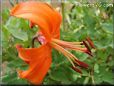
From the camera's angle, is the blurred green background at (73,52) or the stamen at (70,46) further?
the blurred green background at (73,52)

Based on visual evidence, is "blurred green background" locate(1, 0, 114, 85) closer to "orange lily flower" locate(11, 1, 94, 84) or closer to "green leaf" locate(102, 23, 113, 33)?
"green leaf" locate(102, 23, 113, 33)

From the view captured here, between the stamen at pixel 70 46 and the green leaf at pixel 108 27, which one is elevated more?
the green leaf at pixel 108 27

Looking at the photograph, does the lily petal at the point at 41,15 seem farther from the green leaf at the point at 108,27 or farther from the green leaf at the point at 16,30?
Answer: the green leaf at the point at 108,27

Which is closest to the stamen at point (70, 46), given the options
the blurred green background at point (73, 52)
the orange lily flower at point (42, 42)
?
the orange lily flower at point (42, 42)

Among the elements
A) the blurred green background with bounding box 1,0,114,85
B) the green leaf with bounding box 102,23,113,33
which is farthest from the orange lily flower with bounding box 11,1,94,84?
the green leaf with bounding box 102,23,113,33

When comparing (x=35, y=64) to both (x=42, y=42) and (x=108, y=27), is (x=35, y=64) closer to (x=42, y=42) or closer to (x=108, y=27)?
(x=42, y=42)

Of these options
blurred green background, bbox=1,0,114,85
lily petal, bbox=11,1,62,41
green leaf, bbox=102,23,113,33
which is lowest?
blurred green background, bbox=1,0,114,85

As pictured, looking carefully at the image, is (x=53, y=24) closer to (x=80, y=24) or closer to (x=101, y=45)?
(x=101, y=45)

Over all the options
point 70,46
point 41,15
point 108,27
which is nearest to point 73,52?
point 108,27

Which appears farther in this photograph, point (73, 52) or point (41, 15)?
point (73, 52)

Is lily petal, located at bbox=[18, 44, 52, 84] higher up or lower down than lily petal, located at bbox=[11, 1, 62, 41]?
lower down

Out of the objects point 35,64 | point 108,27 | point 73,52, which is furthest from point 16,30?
point 35,64

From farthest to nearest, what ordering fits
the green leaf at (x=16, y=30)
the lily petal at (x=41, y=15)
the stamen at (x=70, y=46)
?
the green leaf at (x=16, y=30) < the stamen at (x=70, y=46) < the lily petal at (x=41, y=15)

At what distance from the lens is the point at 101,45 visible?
1.16 meters
